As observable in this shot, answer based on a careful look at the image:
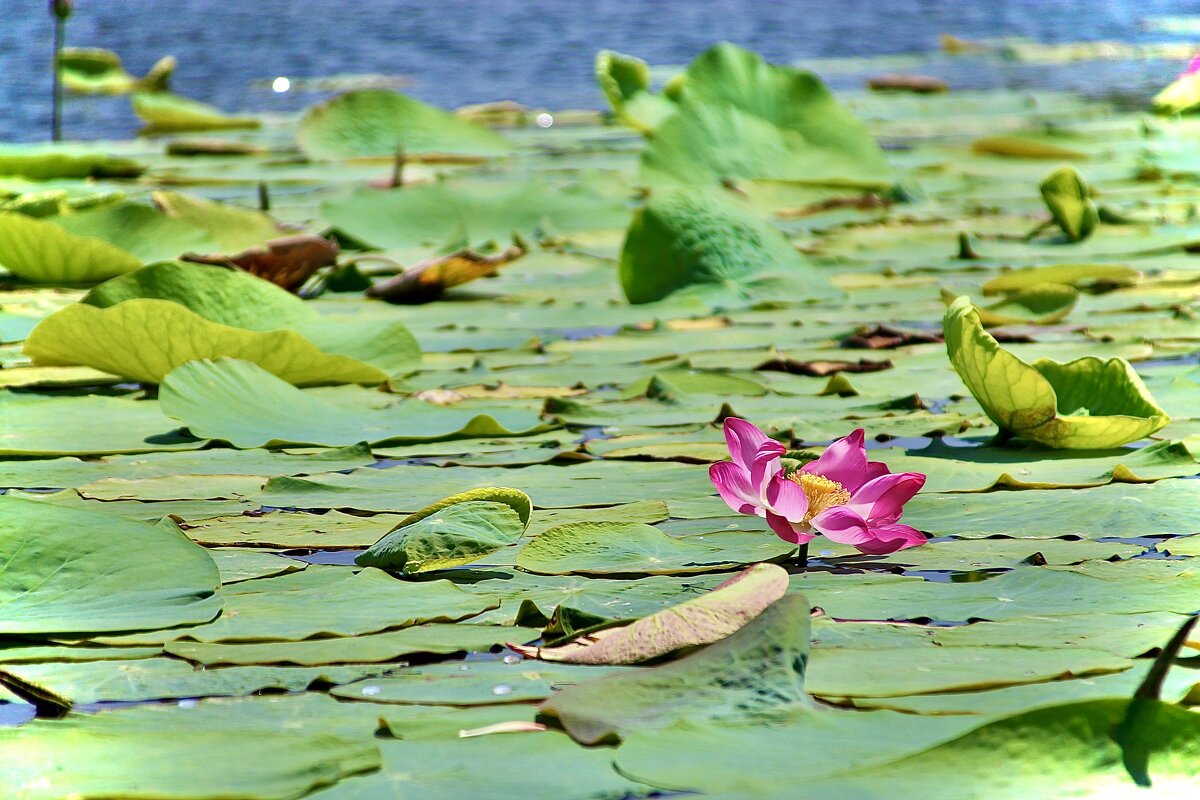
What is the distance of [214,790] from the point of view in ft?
2.16

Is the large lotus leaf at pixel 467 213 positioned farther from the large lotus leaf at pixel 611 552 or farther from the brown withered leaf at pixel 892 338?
the large lotus leaf at pixel 611 552

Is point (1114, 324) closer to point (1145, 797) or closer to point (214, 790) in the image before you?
point (1145, 797)

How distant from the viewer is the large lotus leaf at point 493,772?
66 cm

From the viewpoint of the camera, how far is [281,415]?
1455 millimetres

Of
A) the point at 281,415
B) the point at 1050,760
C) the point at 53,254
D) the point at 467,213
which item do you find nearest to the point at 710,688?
the point at 1050,760

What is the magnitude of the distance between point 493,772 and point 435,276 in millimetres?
1554

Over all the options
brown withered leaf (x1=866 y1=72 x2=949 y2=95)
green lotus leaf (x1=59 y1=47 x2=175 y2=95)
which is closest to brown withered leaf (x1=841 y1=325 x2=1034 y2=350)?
brown withered leaf (x1=866 y1=72 x2=949 y2=95)

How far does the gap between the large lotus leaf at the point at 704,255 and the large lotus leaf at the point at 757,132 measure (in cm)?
85

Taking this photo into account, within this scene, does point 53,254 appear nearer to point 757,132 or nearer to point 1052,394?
point 1052,394

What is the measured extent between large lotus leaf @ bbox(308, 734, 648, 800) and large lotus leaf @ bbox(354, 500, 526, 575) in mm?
283

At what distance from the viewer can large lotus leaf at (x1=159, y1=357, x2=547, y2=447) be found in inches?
55.1

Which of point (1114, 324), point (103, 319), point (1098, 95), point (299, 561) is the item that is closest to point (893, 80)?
point (1098, 95)

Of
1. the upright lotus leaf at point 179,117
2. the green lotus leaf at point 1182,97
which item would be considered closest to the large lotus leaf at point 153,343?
the upright lotus leaf at point 179,117

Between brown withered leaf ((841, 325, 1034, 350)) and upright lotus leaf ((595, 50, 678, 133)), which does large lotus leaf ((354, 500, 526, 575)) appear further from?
upright lotus leaf ((595, 50, 678, 133))
